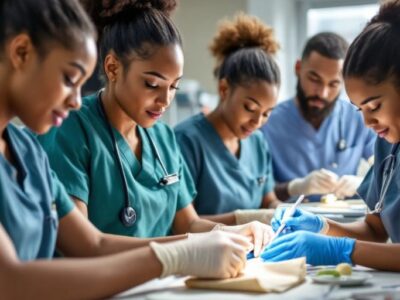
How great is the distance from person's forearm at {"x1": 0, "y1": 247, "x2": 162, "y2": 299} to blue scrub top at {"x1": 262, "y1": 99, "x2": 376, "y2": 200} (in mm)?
2005

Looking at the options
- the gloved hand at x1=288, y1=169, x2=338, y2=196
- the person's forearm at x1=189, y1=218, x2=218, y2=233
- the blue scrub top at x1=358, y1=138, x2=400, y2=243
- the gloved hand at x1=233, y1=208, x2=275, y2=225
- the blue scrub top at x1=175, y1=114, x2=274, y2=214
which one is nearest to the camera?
the blue scrub top at x1=358, y1=138, x2=400, y2=243

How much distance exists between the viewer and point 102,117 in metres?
1.93

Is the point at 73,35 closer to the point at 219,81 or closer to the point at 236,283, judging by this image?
the point at 236,283

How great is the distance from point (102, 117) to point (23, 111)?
0.66 meters

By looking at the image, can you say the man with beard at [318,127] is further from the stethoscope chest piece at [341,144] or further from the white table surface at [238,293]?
the white table surface at [238,293]

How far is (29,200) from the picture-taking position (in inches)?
51.9

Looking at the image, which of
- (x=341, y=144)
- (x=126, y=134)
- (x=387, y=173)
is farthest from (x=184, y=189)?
(x=341, y=144)

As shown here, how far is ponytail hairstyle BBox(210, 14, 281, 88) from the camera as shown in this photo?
→ 8.61ft

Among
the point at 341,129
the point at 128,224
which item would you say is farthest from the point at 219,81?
the point at 128,224

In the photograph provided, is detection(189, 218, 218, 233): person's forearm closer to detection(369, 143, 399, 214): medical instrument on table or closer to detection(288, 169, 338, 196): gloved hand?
detection(369, 143, 399, 214): medical instrument on table

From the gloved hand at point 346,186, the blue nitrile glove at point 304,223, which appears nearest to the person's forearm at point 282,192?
the gloved hand at point 346,186

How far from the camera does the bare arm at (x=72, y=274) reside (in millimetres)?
1151

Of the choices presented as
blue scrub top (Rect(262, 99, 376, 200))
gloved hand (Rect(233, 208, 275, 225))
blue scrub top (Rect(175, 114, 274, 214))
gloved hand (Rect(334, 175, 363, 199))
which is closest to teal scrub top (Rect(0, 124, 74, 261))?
gloved hand (Rect(233, 208, 275, 225))

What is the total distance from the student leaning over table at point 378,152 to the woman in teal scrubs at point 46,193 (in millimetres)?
296
